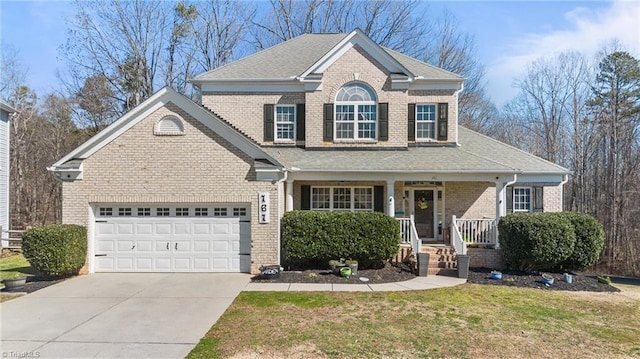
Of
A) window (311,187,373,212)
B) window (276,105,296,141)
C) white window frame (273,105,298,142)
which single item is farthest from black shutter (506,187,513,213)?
window (276,105,296,141)

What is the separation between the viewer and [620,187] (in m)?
22.1

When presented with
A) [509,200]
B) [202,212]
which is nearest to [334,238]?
[202,212]

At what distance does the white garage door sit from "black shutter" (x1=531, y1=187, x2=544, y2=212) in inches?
478

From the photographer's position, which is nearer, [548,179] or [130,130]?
[130,130]

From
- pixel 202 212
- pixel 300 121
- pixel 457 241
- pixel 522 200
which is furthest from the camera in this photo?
pixel 300 121

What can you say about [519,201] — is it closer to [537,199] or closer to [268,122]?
[537,199]

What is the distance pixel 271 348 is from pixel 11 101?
3335 centimetres

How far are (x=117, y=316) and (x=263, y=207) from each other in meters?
5.13

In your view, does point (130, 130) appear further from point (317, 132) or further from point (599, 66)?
point (599, 66)

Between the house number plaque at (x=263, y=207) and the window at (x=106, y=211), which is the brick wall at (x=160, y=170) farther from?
the house number plaque at (x=263, y=207)

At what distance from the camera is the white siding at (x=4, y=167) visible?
20344mm

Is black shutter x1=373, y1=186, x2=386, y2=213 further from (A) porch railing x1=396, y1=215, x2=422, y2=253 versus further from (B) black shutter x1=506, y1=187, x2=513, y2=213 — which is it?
(B) black shutter x1=506, y1=187, x2=513, y2=213

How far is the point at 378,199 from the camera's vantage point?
1468 centimetres

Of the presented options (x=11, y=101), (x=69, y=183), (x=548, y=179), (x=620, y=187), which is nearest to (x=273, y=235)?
(x=69, y=183)
